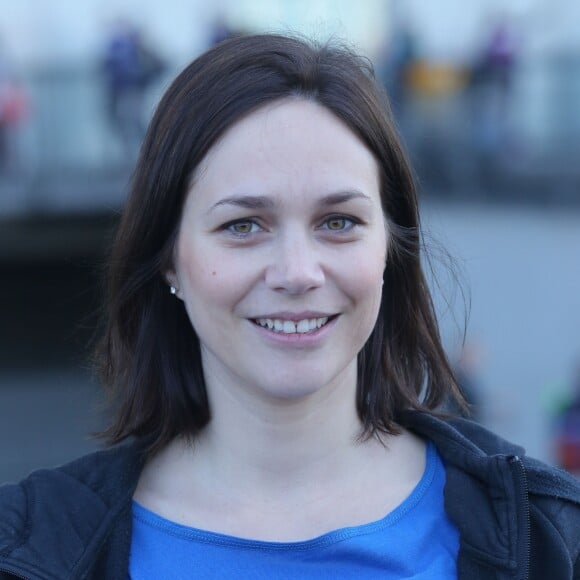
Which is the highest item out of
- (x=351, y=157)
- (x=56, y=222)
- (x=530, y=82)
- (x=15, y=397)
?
(x=351, y=157)

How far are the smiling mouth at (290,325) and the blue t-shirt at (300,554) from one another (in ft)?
1.32

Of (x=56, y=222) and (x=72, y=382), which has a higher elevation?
(x=56, y=222)

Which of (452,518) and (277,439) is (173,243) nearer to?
(277,439)

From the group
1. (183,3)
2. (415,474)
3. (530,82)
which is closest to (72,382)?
(183,3)

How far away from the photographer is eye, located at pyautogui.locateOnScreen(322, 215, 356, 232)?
2102 millimetres

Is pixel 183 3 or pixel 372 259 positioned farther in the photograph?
pixel 183 3

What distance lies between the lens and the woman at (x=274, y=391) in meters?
2.08

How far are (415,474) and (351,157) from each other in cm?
Result: 68

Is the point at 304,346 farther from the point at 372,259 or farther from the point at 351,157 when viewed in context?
the point at 351,157

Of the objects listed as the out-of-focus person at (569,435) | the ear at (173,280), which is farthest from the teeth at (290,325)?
the out-of-focus person at (569,435)

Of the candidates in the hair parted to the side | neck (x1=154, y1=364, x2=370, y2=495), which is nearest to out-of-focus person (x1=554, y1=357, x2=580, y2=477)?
the hair parted to the side

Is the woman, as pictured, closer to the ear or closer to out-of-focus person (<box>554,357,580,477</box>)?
the ear

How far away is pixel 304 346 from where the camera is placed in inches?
82.0

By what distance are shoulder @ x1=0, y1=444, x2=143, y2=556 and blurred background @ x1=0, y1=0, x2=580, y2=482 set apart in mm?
6486
